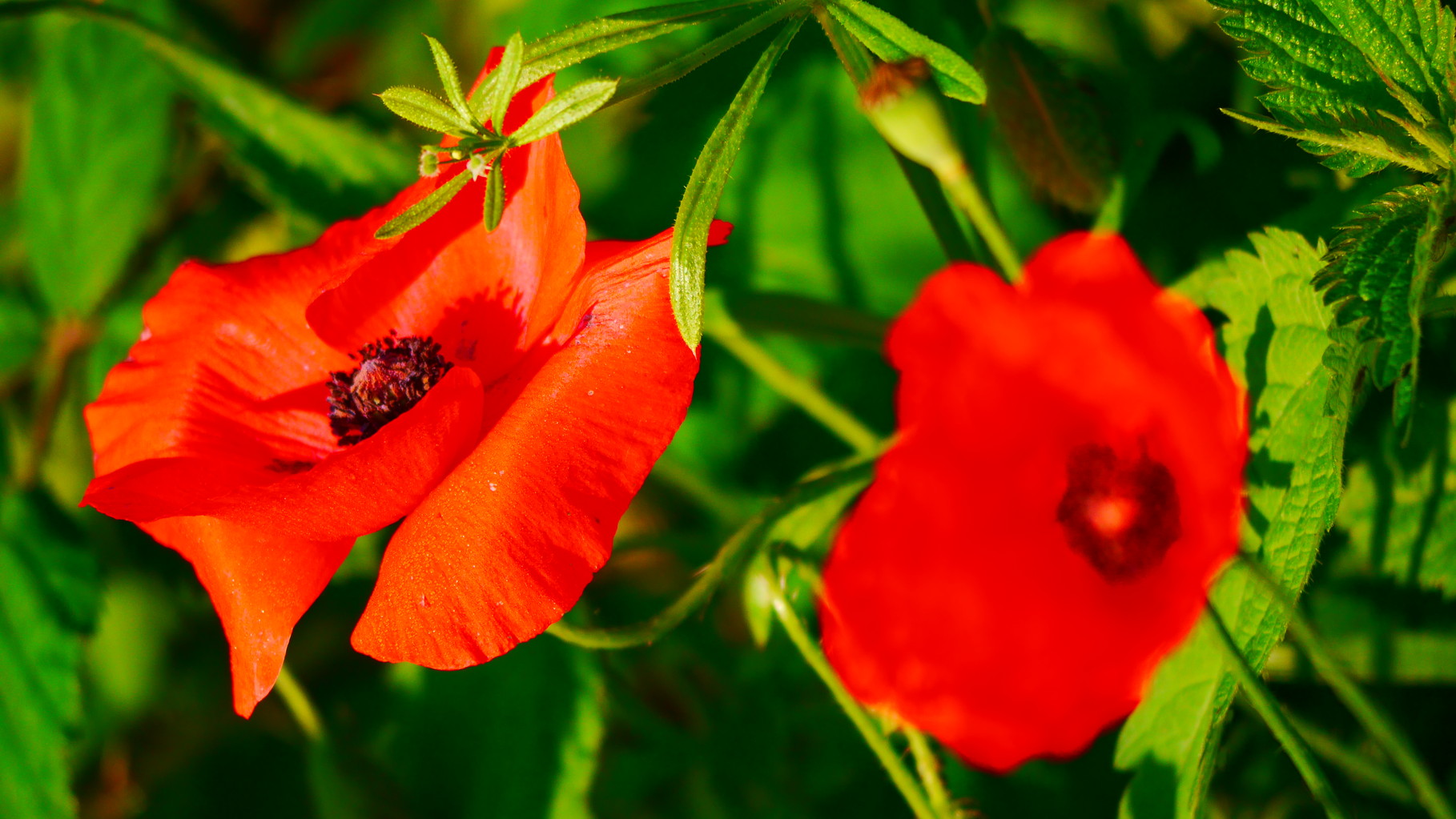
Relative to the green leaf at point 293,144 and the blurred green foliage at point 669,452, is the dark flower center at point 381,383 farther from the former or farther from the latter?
the green leaf at point 293,144

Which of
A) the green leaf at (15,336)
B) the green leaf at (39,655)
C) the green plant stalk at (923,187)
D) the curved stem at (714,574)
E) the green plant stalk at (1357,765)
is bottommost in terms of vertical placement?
the green plant stalk at (1357,765)

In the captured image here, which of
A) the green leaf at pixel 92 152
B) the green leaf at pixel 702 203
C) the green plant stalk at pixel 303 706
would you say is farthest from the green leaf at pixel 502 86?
the green leaf at pixel 92 152

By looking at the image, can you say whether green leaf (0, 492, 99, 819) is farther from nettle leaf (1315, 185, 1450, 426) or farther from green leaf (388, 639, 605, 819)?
nettle leaf (1315, 185, 1450, 426)

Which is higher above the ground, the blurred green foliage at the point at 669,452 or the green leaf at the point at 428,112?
the green leaf at the point at 428,112

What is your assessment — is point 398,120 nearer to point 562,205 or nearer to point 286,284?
point 286,284

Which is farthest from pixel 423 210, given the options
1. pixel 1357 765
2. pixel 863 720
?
pixel 1357 765

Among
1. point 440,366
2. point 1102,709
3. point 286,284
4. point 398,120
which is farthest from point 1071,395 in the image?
point 398,120
